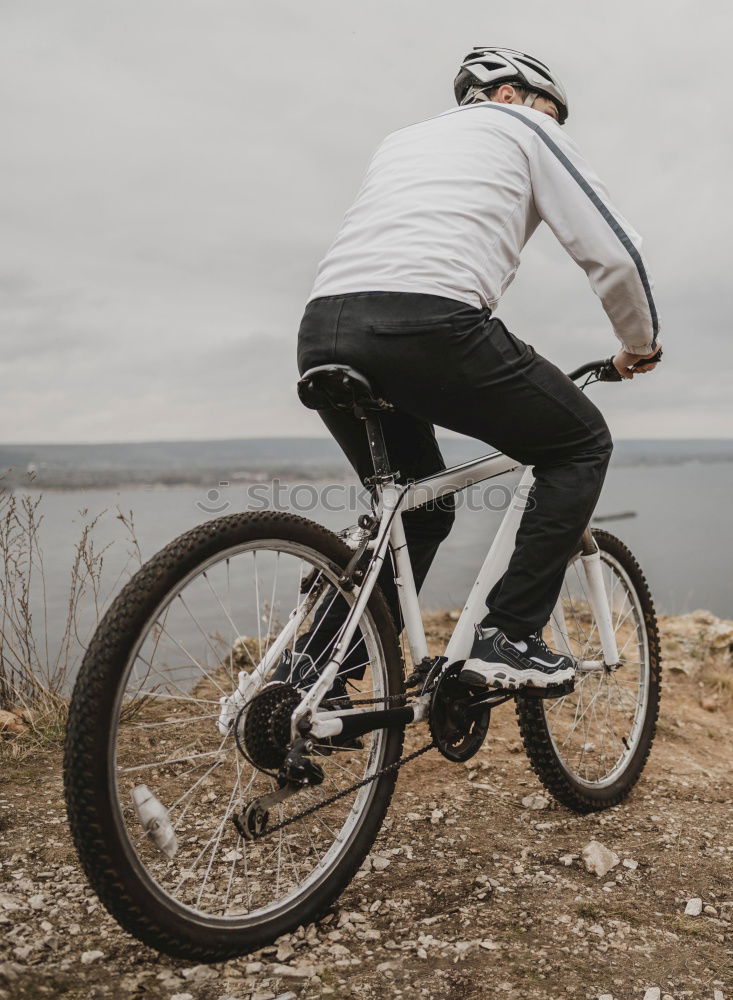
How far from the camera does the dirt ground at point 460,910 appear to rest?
195cm

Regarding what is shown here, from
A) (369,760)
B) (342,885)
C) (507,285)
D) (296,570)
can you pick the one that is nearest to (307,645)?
(296,570)

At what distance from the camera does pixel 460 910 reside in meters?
2.28

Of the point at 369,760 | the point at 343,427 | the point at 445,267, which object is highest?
the point at 445,267

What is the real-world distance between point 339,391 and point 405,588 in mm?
652

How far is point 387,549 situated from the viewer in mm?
2420

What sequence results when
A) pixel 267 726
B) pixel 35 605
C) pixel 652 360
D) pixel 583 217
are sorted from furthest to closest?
1. pixel 35 605
2. pixel 652 360
3. pixel 583 217
4. pixel 267 726

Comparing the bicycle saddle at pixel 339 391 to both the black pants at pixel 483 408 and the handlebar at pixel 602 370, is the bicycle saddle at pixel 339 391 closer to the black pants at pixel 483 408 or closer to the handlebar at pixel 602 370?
the black pants at pixel 483 408

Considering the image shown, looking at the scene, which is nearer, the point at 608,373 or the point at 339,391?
the point at 339,391

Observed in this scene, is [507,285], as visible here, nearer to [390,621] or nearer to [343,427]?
[343,427]

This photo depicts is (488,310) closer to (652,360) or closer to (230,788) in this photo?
(652,360)

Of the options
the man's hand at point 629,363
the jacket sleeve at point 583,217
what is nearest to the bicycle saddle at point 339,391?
the jacket sleeve at point 583,217

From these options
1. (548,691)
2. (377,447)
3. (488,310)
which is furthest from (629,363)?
(548,691)

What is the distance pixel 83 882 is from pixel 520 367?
6.26ft

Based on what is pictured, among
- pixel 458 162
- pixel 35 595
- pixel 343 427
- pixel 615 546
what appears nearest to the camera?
pixel 458 162
